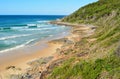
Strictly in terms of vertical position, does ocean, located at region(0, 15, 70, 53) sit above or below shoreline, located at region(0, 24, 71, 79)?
below

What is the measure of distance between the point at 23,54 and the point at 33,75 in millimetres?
13081

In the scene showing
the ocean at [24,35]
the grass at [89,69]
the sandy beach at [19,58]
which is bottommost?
the ocean at [24,35]

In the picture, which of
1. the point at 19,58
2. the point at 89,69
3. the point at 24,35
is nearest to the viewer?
the point at 89,69

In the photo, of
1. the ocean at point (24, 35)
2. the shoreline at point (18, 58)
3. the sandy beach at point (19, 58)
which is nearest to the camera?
the shoreline at point (18, 58)

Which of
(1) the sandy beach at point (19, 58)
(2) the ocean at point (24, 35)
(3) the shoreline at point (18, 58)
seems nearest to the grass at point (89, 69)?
(3) the shoreline at point (18, 58)

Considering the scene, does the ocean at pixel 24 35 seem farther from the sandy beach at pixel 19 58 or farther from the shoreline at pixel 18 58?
the sandy beach at pixel 19 58

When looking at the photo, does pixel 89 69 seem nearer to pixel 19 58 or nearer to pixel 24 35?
pixel 19 58

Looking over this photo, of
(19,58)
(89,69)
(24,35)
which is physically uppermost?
(89,69)

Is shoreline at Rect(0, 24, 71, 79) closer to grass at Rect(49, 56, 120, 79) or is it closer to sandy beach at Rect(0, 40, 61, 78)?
sandy beach at Rect(0, 40, 61, 78)

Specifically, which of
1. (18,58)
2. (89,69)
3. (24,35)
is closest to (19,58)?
(18,58)

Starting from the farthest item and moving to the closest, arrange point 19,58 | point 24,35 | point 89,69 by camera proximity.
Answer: point 24,35, point 19,58, point 89,69

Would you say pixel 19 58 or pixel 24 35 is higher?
pixel 19 58

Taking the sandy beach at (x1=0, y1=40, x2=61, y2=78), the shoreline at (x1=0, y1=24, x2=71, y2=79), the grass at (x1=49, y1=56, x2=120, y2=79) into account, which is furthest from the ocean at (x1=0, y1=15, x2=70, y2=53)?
the grass at (x1=49, y1=56, x2=120, y2=79)

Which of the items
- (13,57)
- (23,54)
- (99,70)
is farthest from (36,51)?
(99,70)
